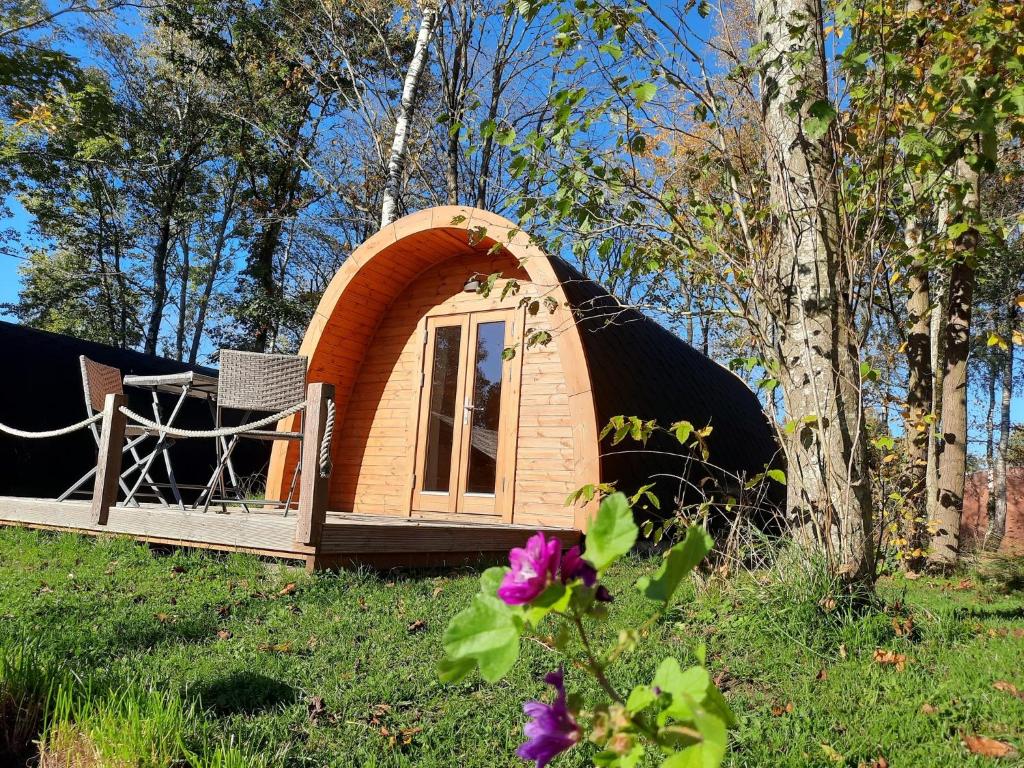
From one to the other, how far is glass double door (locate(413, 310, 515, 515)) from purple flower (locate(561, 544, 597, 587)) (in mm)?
6671

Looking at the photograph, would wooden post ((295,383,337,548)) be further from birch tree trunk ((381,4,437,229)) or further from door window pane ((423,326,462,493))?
birch tree trunk ((381,4,437,229))

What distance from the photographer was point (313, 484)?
4422mm

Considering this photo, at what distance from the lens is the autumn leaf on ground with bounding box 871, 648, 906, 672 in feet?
9.46

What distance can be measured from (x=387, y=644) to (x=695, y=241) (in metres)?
2.63

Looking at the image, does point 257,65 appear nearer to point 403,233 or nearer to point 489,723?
point 403,233

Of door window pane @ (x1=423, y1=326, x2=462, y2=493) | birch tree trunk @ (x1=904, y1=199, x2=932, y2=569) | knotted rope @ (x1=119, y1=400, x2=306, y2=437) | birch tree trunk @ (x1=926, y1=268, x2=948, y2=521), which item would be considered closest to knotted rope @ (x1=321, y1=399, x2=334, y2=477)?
knotted rope @ (x1=119, y1=400, x2=306, y2=437)

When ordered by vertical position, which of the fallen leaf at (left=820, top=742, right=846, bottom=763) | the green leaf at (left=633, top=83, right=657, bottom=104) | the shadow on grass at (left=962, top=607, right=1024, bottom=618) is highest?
the green leaf at (left=633, top=83, right=657, bottom=104)

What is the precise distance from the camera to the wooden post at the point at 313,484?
4422 millimetres

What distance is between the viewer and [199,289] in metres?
25.8

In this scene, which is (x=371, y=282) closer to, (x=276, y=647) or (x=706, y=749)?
(x=276, y=647)

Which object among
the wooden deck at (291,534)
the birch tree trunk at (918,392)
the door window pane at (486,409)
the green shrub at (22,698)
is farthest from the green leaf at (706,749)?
the door window pane at (486,409)

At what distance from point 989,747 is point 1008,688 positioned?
1.91 feet

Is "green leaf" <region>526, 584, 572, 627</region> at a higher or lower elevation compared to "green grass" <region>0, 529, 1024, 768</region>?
higher

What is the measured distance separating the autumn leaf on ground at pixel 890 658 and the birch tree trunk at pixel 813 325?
377 millimetres
